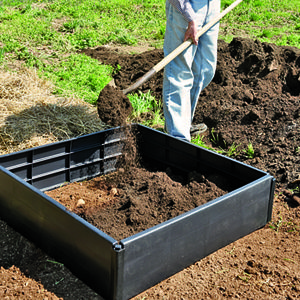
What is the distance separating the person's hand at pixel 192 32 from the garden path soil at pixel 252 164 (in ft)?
3.85

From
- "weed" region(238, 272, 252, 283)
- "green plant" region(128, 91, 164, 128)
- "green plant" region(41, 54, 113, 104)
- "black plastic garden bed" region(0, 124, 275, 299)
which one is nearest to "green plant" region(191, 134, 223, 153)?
"green plant" region(128, 91, 164, 128)

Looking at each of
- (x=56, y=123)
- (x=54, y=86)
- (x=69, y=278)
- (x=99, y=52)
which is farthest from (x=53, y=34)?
(x=69, y=278)

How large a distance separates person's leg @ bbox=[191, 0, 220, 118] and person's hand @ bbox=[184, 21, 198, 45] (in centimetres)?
28

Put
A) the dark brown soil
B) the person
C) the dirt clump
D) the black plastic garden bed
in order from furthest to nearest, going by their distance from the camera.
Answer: the person, the dirt clump, the dark brown soil, the black plastic garden bed

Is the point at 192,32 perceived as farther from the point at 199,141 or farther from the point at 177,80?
the point at 199,141

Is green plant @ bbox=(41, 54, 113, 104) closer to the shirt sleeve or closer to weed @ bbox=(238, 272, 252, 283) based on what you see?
the shirt sleeve

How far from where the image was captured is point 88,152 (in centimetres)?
432

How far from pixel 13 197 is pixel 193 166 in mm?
1481

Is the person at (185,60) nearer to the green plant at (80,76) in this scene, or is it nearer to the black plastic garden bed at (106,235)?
the black plastic garden bed at (106,235)

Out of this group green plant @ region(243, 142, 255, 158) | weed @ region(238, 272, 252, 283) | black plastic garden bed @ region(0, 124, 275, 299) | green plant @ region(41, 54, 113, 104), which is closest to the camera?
black plastic garden bed @ region(0, 124, 275, 299)

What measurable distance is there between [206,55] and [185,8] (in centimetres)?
61

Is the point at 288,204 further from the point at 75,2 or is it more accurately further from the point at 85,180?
the point at 75,2

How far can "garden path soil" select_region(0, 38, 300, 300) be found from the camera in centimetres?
303

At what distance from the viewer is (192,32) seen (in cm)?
437
